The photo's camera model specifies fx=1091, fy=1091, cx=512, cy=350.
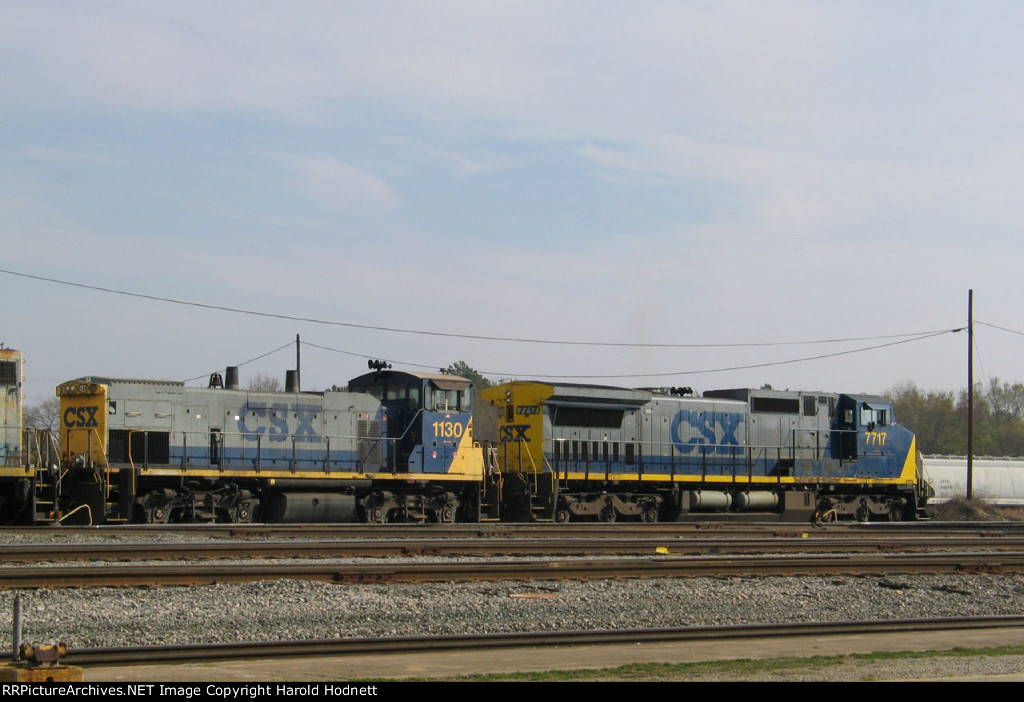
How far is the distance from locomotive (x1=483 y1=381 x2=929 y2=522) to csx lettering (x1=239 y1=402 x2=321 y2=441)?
5.16 metres

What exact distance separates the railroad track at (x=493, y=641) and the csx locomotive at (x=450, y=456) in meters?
12.9

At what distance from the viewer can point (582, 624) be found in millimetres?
10289

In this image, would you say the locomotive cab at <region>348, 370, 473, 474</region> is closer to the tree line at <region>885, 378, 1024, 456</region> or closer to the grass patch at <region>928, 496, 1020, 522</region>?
the grass patch at <region>928, 496, 1020, 522</region>

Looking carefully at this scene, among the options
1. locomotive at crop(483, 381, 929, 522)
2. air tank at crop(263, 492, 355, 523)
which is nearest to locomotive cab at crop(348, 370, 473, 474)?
air tank at crop(263, 492, 355, 523)

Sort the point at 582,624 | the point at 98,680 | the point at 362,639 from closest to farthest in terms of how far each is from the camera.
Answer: the point at 98,680 < the point at 362,639 < the point at 582,624

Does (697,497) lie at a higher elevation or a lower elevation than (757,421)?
lower


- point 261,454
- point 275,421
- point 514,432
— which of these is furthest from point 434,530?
point 514,432

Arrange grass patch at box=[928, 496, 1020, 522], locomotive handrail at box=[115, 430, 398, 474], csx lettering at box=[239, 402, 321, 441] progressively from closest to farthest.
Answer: locomotive handrail at box=[115, 430, 398, 474]
csx lettering at box=[239, 402, 321, 441]
grass patch at box=[928, 496, 1020, 522]

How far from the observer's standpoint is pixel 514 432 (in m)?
26.2

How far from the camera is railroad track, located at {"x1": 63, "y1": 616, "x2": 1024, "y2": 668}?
805cm

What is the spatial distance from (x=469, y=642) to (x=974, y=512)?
3364 centimetres

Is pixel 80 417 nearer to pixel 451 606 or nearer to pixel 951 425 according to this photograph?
pixel 451 606
